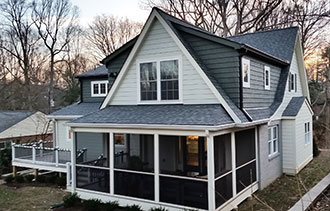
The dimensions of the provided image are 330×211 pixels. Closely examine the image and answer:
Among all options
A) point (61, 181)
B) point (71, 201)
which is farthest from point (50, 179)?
point (71, 201)

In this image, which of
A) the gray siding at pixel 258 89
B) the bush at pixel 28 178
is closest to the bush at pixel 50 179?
the bush at pixel 28 178

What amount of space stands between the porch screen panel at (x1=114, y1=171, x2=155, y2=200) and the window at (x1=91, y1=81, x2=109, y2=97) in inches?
334

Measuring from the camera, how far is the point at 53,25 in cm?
A: 3238

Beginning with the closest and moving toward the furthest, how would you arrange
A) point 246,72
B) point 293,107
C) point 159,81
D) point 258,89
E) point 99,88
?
1. point 246,72
2. point 159,81
3. point 258,89
4. point 293,107
5. point 99,88

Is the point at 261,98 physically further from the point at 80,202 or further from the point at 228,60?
the point at 80,202

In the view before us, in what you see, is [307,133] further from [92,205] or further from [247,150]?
[92,205]

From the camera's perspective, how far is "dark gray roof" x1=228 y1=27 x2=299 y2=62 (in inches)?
580

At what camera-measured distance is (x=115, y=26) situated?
37.1 meters

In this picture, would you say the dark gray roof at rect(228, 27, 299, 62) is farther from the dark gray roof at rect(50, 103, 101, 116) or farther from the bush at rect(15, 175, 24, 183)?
the bush at rect(15, 175, 24, 183)

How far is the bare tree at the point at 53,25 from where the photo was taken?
103 feet

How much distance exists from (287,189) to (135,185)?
5.71 meters

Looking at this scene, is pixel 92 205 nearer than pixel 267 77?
Yes

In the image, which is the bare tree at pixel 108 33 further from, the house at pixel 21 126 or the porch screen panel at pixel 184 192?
the porch screen panel at pixel 184 192

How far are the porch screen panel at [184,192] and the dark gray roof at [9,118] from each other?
739 inches
